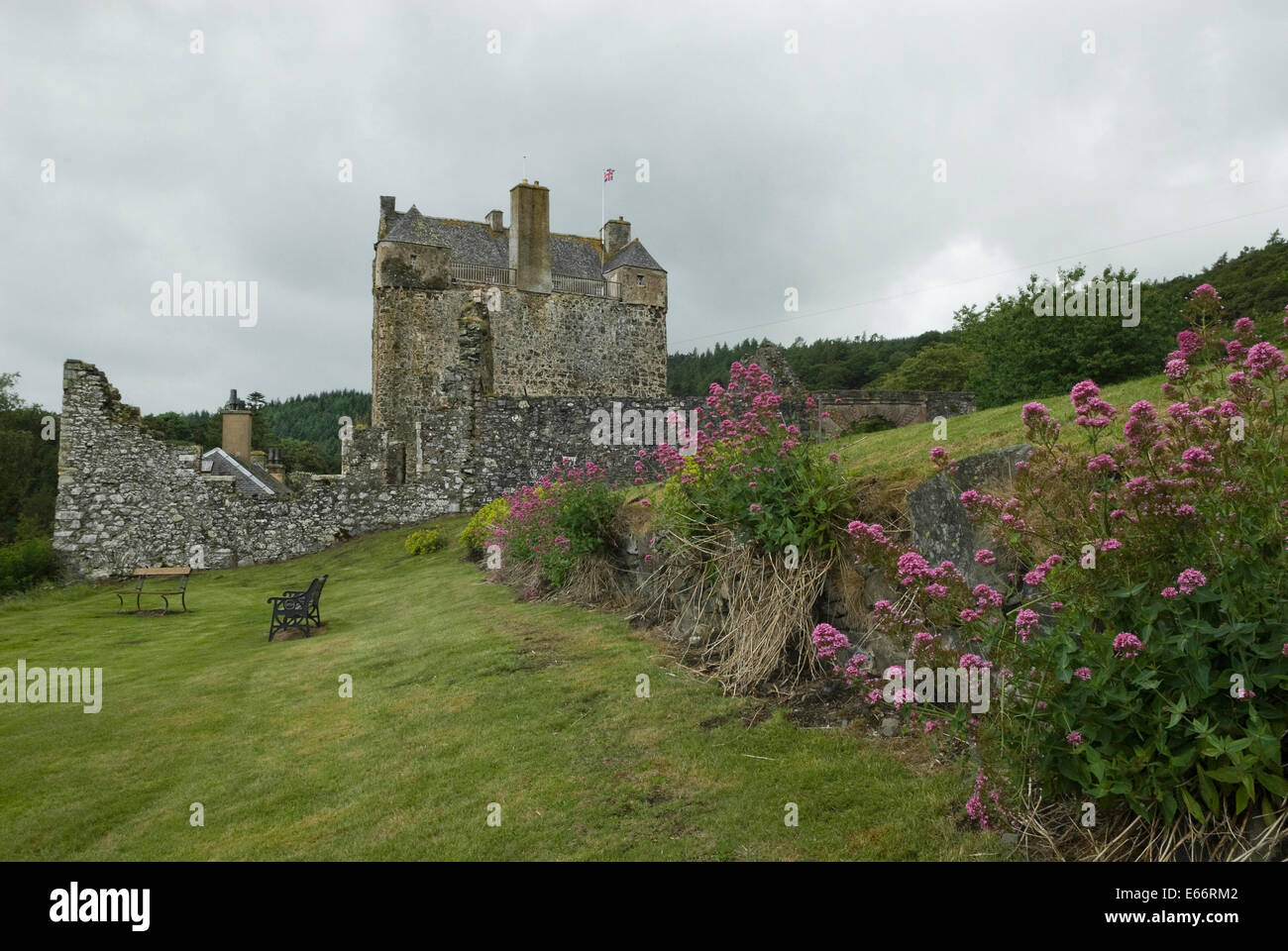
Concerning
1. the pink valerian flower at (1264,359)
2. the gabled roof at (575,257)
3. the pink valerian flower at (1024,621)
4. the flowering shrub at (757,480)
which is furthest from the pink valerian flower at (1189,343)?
the gabled roof at (575,257)

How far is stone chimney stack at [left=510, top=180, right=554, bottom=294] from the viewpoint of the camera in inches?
1442

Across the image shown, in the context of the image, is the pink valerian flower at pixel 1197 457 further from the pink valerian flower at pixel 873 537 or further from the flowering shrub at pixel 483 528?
the flowering shrub at pixel 483 528

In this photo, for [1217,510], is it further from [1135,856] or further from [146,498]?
[146,498]

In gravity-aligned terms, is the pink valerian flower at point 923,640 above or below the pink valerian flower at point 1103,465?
below

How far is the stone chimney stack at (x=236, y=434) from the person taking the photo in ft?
134

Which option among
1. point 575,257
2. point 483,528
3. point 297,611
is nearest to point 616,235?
point 575,257

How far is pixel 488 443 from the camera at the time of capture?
824 inches

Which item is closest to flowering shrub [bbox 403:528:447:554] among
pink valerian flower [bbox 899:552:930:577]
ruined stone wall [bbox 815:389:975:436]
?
ruined stone wall [bbox 815:389:975:436]

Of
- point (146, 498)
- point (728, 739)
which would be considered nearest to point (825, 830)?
point (728, 739)

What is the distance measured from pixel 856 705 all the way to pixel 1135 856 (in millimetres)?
2235

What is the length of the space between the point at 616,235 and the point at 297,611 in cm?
3377

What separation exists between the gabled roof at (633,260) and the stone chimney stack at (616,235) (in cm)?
133

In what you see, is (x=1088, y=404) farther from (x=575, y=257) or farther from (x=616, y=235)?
(x=616, y=235)

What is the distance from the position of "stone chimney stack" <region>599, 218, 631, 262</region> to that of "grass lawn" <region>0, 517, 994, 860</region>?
34.3m
